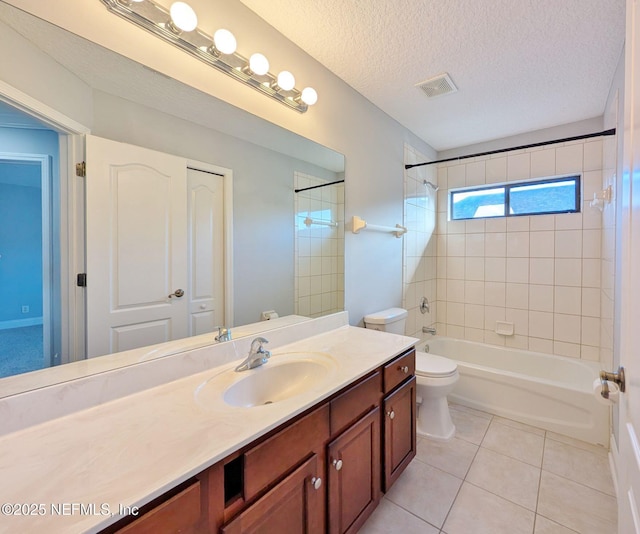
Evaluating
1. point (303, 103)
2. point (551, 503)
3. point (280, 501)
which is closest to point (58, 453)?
point (280, 501)

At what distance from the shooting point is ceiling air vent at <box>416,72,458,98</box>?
6.28 ft

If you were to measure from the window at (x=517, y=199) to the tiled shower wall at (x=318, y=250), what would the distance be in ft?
6.27

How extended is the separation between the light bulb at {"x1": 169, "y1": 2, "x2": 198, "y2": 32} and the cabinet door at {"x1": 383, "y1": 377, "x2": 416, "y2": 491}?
1737mm

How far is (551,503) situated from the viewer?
4.92 ft

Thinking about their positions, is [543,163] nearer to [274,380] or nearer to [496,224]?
[496,224]

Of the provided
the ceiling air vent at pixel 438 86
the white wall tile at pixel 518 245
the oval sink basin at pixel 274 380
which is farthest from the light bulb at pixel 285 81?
the white wall tile at pixel 518 245

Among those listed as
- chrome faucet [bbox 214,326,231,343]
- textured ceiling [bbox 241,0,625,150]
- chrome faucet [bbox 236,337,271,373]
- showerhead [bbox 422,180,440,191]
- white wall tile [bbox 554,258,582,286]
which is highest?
textured ceiling [bbox 241,0,625,150]

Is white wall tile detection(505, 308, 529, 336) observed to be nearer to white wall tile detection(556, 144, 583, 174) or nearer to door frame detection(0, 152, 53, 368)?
white wall tile detection(556, 144, 583, 174)

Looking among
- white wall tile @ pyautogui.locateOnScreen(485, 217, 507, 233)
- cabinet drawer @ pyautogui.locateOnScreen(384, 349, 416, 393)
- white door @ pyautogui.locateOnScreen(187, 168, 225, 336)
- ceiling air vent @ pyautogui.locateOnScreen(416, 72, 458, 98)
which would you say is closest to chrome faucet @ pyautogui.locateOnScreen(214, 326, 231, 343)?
white door @ pyautogui.locateOnScreen(187, 168, 225, 336)

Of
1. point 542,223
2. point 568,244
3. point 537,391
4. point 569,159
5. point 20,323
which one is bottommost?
point 537,391

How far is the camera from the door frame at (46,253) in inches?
34.2

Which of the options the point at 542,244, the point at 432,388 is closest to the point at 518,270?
the point at 542,244

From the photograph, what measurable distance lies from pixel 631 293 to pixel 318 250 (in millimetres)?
1355

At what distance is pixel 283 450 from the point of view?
2.85ft
